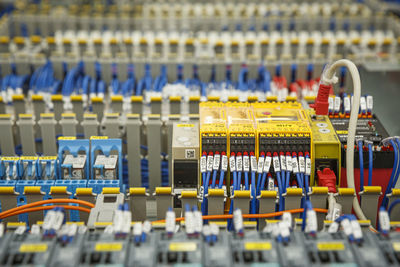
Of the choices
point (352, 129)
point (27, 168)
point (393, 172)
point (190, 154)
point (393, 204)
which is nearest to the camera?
point (393, 204)

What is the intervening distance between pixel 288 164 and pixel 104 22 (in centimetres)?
564

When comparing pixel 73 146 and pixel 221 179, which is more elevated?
pixel 73 146

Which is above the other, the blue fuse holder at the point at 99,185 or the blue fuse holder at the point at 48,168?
the blue fuse holder at the point at 48,168

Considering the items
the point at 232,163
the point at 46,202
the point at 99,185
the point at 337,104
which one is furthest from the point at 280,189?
the point at 46,202

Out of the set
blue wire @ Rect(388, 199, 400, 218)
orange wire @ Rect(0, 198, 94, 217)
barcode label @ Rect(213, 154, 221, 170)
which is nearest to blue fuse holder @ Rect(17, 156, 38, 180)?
orange wire @ Rect(0, 198, 94, 217)

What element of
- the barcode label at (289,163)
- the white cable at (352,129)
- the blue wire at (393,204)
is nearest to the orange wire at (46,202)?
the barcode label at (289,163)

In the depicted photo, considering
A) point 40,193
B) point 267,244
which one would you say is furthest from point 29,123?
point 267,244

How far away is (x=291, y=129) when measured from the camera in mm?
4551

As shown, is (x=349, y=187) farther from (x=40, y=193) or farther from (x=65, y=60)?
(x=65, y=60)

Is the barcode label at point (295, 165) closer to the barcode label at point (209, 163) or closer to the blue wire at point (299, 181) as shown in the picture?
the blue wire at point (299, 181)

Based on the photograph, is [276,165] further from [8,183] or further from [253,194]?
[8,183]

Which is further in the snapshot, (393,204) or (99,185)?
(99,185)

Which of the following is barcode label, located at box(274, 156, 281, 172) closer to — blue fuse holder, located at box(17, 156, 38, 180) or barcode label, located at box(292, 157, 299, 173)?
barcode label, located at box(292, 157, 299, 173)

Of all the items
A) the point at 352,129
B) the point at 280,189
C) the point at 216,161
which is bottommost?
the point at 280,189
